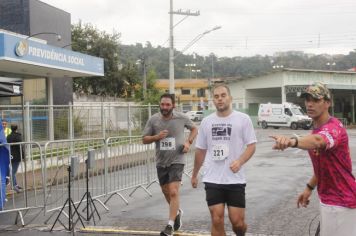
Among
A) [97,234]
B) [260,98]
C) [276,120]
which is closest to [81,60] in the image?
[97,234]

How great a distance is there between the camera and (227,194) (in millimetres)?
5711

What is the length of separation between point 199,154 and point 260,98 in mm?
55020

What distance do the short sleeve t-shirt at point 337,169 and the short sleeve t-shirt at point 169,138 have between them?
12.4 ft

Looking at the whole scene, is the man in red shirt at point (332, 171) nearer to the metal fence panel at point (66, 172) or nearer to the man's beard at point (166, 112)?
the man's beard at point (166, 112)

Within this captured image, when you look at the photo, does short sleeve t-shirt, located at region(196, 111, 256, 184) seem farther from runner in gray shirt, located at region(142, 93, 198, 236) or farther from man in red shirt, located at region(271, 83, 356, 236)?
runner in gray shirt, located at region(142, 93, 198, 236)

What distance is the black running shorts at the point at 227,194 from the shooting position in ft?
18.6

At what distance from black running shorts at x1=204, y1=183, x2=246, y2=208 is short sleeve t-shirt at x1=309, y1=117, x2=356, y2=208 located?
5.17 ft

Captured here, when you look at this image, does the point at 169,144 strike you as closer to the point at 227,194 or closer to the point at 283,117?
the point at 227,194

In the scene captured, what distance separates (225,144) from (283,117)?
4181 cm

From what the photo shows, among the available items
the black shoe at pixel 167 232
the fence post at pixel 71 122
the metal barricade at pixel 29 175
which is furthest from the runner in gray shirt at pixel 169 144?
the fence post at pixel 71 122

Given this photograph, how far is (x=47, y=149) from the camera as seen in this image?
9.39 m

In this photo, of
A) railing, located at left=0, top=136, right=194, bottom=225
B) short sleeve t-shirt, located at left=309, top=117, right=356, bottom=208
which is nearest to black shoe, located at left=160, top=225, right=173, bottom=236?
railing, located at left=0, top=136, right=194, bottom=225

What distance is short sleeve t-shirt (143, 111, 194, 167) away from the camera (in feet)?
25.6

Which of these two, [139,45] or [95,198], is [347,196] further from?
[139,45]
